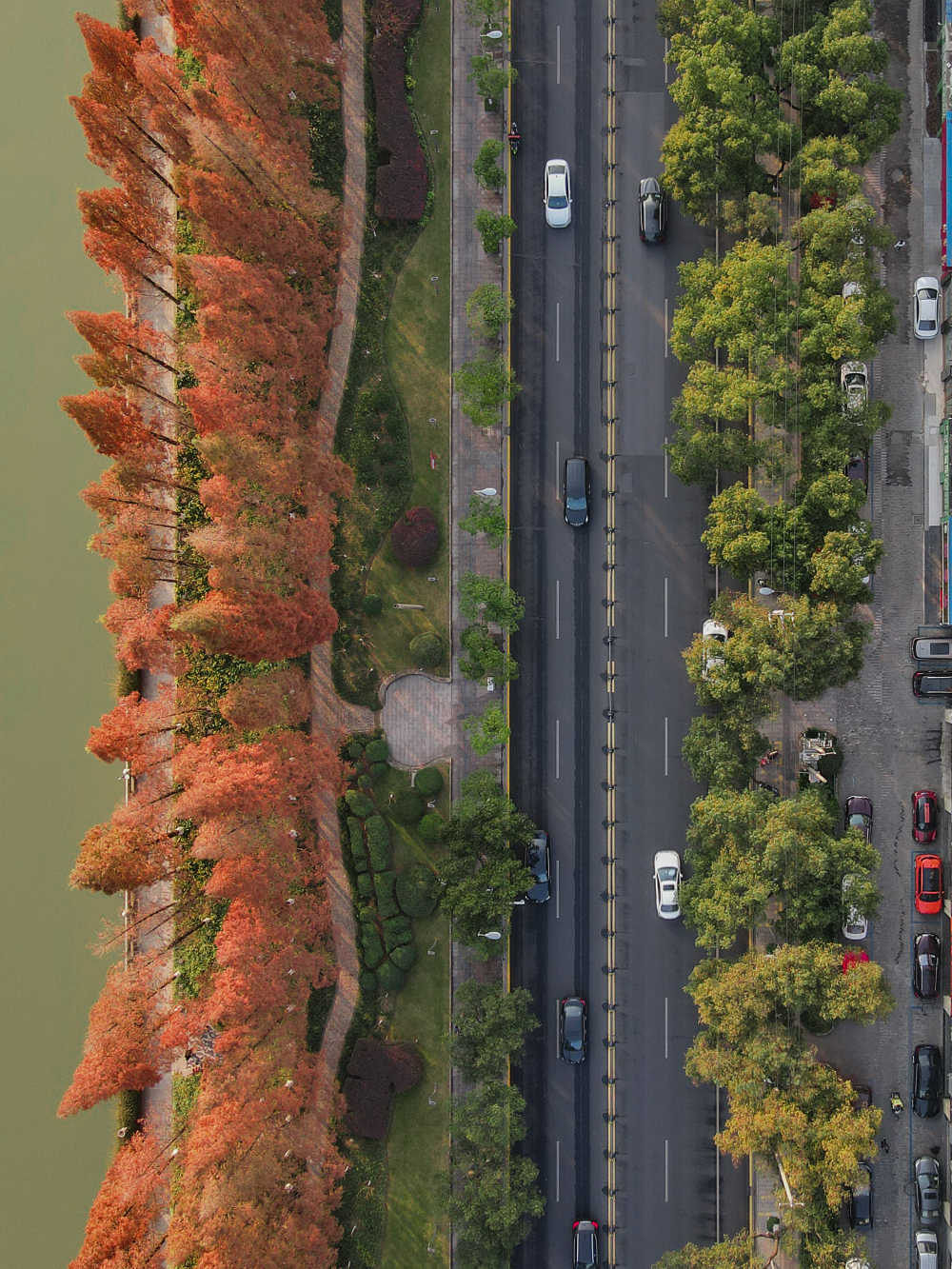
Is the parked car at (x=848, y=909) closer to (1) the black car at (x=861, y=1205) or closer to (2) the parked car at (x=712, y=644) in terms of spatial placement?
Answer: (2) the parked car at (x=712, y=644)

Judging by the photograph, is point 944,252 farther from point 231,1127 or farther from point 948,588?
point 231,1127

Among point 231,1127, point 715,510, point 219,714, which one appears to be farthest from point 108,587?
point 715,510

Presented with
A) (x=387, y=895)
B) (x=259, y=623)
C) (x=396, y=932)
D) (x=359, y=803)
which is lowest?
(x=396, y=932)

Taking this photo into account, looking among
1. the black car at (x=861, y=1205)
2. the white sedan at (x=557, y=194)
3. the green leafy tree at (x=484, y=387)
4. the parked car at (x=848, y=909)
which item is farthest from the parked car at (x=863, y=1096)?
the white sedan at (x=557, y=194)

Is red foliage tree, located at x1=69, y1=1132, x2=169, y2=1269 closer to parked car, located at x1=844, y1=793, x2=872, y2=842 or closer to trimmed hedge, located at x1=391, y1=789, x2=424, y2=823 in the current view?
trimmed hedge, located at x1=391, y1=789, x2=424, y2=823

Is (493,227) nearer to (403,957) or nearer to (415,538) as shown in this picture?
(415,538)

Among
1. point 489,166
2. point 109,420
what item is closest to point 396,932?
point 109,420

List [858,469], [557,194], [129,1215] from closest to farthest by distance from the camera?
1. [129,1215]
2. [858,469]
3. [557,194]
